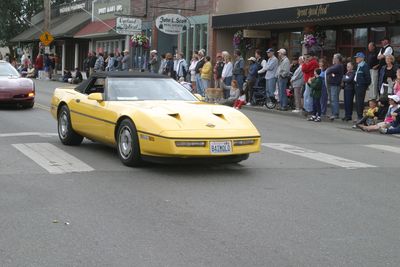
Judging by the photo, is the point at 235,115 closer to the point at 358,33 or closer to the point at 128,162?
the point at 128,162

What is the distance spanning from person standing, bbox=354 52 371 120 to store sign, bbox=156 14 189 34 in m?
12.8

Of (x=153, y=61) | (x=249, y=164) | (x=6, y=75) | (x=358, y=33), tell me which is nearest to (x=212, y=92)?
(x=358, y=33)

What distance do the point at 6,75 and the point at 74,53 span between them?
31.6 m

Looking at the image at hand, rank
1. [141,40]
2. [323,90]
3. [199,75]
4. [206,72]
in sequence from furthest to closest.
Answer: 1. [141,40]
2. [199,75]
3. [206,72]
4. [323,90]

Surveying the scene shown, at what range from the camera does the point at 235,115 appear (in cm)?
848

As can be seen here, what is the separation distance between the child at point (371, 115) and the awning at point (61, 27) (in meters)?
30.2

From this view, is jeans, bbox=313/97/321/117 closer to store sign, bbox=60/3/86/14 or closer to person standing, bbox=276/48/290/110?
person standing, bbox=276/48/290/110

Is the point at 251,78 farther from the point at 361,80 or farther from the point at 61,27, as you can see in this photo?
the point at 61,27

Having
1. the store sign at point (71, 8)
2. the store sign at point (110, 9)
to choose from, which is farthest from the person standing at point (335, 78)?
the store sign at point (71, 8)

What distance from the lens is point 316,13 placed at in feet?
65.5

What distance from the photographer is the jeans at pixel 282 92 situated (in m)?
19.0

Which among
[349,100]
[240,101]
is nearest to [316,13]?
[240,101]

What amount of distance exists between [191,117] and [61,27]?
39322 mm

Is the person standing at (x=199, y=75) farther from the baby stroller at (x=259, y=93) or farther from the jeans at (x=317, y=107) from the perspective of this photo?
the jeans at (x=317, y=107)
